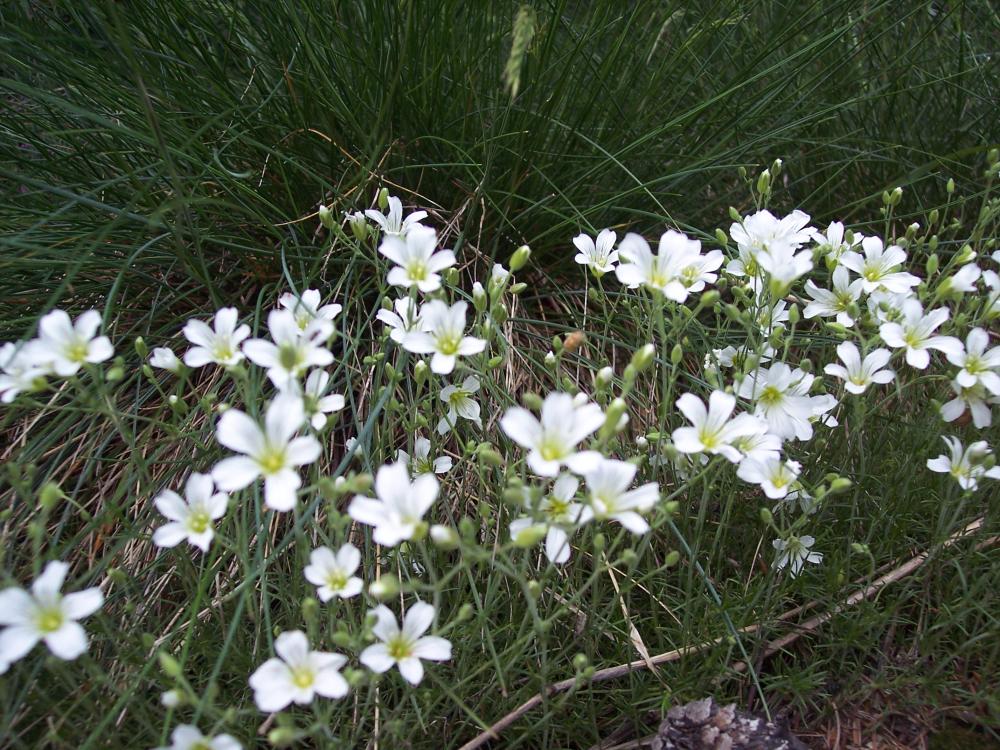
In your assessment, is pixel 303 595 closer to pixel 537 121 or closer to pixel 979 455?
pixel 979 455

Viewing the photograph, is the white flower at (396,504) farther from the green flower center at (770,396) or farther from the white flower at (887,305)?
the white flower at (887,305)

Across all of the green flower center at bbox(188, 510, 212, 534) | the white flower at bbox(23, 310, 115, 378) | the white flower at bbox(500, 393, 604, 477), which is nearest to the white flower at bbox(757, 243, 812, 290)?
the white flower at bbox(500, 393, 604, 477)

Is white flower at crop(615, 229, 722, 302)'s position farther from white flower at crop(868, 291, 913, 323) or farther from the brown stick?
the brown stick

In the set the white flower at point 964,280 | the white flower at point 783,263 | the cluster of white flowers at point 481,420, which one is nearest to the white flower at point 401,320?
the cluster of white flowers at point 481,420

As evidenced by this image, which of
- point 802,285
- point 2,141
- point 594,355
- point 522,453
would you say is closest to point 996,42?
point 802,285

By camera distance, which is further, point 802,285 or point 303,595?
point 802,285

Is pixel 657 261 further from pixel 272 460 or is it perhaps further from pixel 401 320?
pixel 272 460
